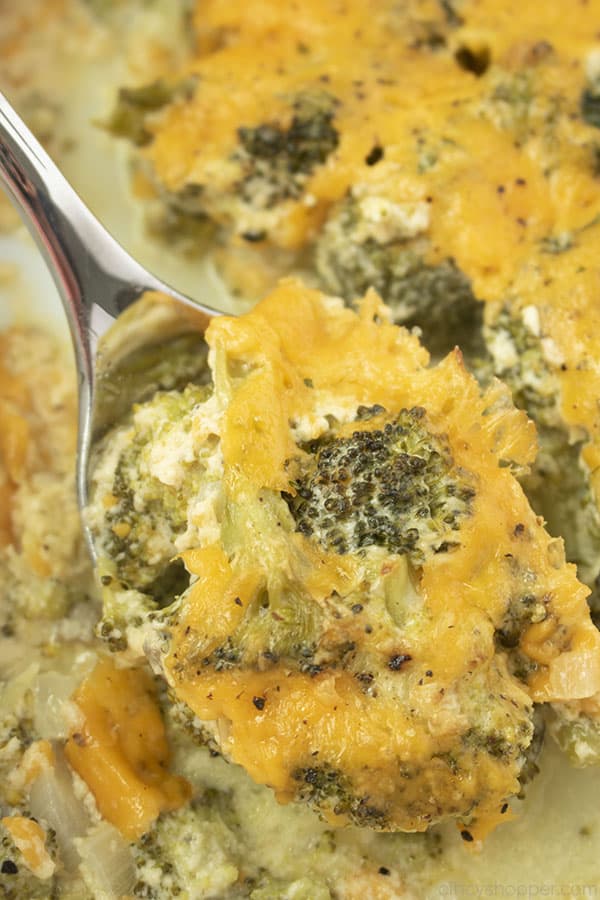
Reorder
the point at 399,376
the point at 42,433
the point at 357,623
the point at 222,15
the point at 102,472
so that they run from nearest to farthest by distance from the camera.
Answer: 1. the point at 357,623
2. the point at 399,376
3. the point at 102,472
4. the point at 42,433
5. the point at 222,15

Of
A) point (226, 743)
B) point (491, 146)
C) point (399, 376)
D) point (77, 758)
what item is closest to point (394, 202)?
point (491, 146)

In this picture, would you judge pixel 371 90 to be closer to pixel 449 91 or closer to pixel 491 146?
pixel 449 91

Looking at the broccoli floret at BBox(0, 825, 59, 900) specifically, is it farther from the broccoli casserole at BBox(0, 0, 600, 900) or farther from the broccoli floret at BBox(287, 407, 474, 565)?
the broccoli floret at BBox(287, 407, 474, 565)

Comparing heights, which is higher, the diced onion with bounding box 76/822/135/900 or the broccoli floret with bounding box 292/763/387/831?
the broccoli floret with bounding box 292/763/387/831

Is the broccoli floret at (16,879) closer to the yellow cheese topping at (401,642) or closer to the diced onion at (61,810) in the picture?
the diced onion at (61,810)

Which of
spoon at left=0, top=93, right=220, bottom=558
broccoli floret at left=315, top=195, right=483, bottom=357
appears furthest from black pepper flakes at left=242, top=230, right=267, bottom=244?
spoon at left=0, top=93, right=220, bottom=558

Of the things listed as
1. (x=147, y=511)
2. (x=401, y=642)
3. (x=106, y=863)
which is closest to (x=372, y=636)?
(x=401, y=642)

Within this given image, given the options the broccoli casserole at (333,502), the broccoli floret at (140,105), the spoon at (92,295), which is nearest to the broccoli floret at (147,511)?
the broccoli casserole at (333,502)
